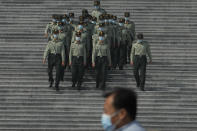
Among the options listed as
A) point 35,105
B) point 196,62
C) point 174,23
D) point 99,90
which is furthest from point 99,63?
point 174,23

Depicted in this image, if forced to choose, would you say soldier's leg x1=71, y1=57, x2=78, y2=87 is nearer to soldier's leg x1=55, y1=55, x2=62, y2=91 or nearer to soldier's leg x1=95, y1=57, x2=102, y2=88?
soldier's leg x1=55, y1=55, x2=62, y2=91

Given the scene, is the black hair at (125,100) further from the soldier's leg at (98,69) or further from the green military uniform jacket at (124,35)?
the green military uniform jacket at (124,35)

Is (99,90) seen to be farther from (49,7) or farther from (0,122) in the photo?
(49,7)

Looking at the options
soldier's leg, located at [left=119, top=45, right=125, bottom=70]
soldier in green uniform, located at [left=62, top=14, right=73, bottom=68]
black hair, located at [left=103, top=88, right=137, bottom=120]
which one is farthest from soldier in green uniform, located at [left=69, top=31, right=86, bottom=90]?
black hair, located at [left=103, top=88, right=137, bottom=120]

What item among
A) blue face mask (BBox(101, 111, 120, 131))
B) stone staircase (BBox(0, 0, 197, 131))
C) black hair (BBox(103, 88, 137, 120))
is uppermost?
black hair (BBox(103, 88, 137, 120))

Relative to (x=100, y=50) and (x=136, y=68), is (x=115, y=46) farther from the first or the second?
(x=136, y=68)

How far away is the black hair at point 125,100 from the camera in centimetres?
490

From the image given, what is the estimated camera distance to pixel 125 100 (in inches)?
193

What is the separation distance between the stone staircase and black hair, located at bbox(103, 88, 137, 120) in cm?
1192

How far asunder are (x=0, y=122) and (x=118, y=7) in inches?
333

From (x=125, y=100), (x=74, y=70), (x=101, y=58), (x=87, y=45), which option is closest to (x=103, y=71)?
(x=101, y=58)

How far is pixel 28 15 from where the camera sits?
2362 cm

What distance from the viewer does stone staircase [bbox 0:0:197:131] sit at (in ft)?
56.4

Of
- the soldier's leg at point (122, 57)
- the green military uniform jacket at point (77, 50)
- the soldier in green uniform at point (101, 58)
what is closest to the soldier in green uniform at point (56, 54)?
the green military uniform jacket at point (77, 50)
